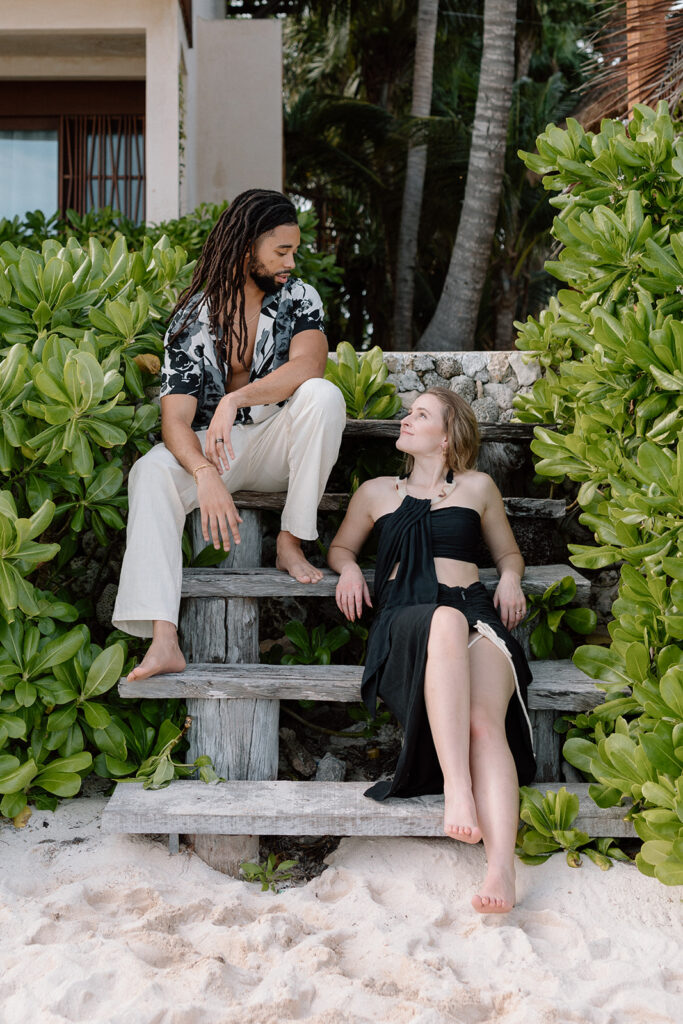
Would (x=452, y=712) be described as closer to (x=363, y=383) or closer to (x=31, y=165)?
(x=363, y=383)

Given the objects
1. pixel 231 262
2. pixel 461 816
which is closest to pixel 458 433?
pixel 231 262

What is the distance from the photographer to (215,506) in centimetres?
266

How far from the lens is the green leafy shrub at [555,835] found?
235 cm

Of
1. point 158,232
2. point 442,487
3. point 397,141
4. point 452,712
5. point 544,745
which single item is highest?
point 397,141

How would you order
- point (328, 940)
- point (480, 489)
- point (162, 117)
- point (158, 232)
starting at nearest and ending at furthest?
point (328, 940) → point (480, 489) → point (158, 232) → point (162, 117)

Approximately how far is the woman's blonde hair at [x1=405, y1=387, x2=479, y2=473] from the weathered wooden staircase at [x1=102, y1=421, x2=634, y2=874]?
1.35 feet

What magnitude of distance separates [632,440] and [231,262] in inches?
57.1

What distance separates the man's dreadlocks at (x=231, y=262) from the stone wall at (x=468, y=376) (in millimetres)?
1243

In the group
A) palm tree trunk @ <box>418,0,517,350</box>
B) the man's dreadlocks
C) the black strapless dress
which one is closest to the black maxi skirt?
the black strapless dress

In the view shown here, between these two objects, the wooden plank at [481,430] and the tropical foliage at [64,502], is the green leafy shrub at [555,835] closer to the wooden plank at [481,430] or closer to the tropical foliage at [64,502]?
the tropical foliage at [64,502]

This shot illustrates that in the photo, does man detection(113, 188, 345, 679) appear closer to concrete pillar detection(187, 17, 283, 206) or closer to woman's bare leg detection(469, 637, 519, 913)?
woman's bare leg detection(469, 637, 519, 913)

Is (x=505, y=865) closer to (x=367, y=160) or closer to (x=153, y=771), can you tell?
(x=153, y=771)

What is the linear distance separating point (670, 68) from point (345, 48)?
12.0 metres

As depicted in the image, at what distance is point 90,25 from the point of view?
21.6 feet
